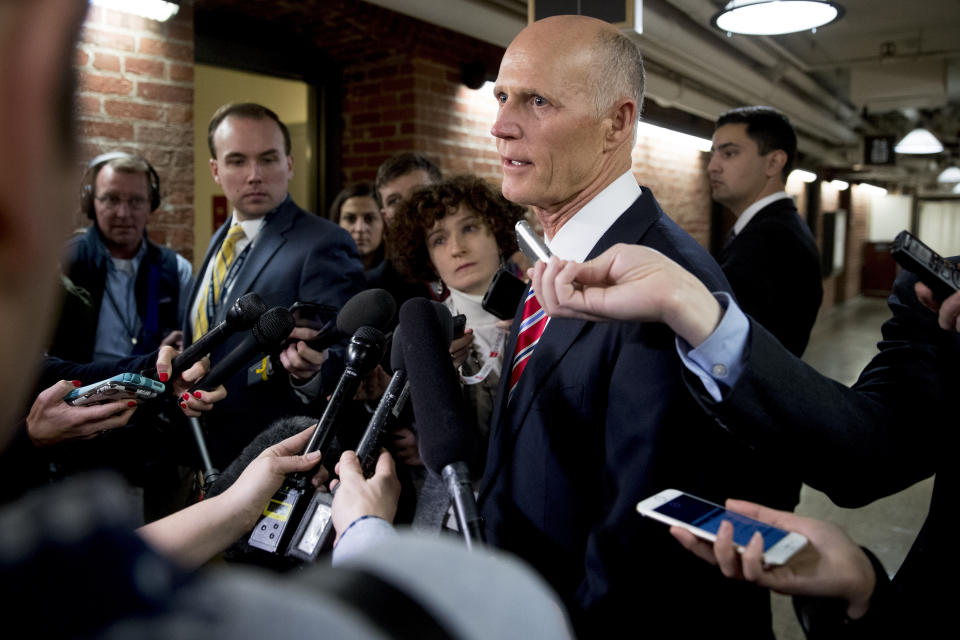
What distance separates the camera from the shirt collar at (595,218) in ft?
4.03

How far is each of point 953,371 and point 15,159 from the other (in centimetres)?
135

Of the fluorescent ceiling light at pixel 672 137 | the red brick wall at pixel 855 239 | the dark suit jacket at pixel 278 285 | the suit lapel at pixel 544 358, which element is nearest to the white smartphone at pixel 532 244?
the suit lapel at pixel 544 358

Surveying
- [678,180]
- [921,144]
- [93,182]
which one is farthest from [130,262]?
[921,144]

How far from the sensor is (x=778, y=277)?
9.03ft

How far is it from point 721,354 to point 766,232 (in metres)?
2.16

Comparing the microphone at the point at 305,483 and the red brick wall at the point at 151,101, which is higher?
the red brick wall at the point at 151,101

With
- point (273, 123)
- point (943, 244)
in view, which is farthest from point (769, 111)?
point (943, 244)

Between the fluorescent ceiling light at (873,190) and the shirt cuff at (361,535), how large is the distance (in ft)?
62.2

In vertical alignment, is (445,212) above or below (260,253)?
above

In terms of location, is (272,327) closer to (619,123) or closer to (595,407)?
(595,407)

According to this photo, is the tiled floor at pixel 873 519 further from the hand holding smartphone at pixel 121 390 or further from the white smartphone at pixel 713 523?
the hand holding smartphone at pixel 121 390

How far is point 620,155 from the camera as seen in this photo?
1.30 m

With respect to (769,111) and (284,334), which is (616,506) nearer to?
(284,334)

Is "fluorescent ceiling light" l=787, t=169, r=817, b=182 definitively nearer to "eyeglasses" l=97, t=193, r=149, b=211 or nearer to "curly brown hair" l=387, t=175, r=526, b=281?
"curly brown hair" l=387, t=175, r=526, b=281
